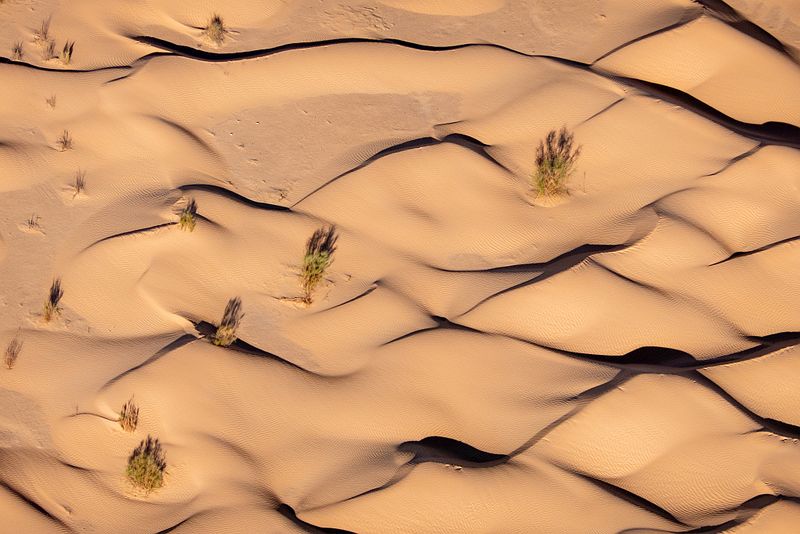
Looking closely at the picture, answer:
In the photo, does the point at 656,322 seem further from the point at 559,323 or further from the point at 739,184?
the point at 739,184

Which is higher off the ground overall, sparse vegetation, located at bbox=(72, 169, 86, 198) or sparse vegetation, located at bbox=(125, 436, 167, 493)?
sparse vegetation, located at bbox=(72, 169, 86, 198)

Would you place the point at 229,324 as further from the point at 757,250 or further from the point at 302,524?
the point at 757,250

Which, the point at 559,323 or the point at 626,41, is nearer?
the point at 559,323

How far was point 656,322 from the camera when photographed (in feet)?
17.9

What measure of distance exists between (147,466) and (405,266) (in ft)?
7.30

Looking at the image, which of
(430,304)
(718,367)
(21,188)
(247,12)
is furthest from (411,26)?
(718,367)

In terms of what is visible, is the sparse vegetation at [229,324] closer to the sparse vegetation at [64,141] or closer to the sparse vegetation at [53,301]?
the sparse vegetation at [53,301]

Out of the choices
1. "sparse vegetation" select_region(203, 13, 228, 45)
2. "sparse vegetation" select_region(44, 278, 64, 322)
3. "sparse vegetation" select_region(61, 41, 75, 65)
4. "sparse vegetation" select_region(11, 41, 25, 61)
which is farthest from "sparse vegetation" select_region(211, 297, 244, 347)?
"sparse vegetation" select_region(11, 41, 25, 61)

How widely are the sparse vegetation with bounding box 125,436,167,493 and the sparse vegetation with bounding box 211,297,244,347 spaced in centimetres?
78

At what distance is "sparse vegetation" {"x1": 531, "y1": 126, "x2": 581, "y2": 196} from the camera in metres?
6.21

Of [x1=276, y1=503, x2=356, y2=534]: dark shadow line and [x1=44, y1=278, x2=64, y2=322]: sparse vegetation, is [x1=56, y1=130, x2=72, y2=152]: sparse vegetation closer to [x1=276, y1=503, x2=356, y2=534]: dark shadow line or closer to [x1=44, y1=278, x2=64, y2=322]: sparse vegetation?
[x1=44, y1=278, x2=64, y2=322]: sparse vegetation

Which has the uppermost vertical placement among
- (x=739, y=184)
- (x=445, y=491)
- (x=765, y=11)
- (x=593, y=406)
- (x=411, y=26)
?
(x=765, y=11)

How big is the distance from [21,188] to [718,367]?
5.34 metres

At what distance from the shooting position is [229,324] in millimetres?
5543
